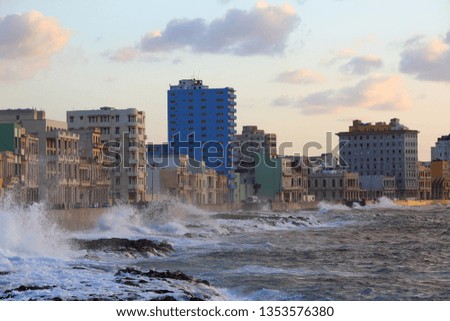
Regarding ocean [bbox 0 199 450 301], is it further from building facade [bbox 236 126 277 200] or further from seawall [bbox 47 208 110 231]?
building facade [bbox 236 126 277 200]

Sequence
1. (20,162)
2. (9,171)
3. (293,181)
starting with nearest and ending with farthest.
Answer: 1. (9,171)
2. (20,162)
3. (293,181)

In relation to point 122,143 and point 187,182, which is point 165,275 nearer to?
point 122,143

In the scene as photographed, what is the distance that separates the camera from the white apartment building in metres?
112

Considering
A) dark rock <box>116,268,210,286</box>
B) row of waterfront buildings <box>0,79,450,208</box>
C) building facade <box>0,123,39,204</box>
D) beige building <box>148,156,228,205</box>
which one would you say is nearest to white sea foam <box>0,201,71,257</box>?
dark rock <box>116,268,210,286</box>

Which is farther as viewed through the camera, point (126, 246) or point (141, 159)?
point (141, 159)

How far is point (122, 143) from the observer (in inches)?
4469

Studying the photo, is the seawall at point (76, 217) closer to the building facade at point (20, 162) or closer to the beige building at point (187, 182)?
the building facade at point (20, 162)

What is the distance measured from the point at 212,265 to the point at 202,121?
142 meters

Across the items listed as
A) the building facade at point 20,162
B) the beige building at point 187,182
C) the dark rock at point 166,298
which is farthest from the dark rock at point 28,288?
the beige building at point 187,182

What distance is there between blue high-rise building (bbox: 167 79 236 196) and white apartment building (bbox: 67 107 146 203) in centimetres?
5318

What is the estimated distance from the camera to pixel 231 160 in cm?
17025

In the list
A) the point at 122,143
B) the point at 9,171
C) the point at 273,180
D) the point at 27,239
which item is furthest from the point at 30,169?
the point at 273,180

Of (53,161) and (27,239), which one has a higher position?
(53,161)

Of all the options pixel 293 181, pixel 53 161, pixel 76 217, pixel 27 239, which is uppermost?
pixel 53 161
